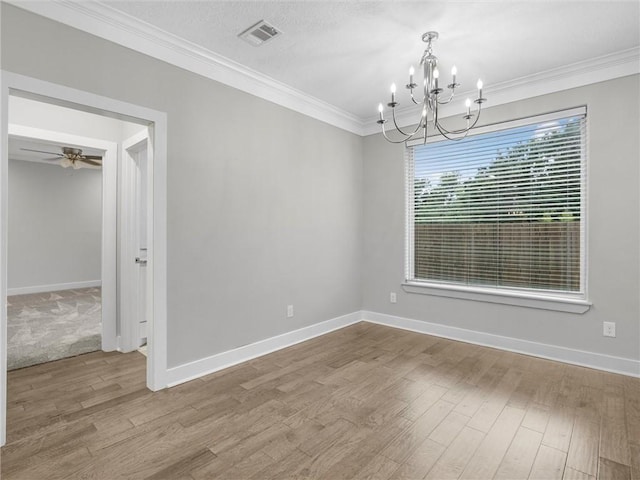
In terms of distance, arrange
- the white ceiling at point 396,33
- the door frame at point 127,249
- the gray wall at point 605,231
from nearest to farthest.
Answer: the white ceiling at point 396,33
the gray wall at point 605,231
the door frame at point 127,249

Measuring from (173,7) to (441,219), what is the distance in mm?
3275

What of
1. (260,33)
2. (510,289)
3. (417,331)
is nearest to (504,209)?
(510,289)

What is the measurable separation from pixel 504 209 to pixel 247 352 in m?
2.99

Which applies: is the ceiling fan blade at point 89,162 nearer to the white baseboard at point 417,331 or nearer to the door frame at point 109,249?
the door frame at point 109,249

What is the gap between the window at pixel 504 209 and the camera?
3150mm

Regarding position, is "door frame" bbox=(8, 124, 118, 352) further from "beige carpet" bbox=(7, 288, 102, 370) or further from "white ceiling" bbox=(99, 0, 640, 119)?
"white ceiling" bbox=(99, 0, 640, 119)

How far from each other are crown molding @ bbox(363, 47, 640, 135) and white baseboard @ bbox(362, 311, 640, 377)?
242 centimetres

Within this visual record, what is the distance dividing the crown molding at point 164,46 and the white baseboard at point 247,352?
2.43m

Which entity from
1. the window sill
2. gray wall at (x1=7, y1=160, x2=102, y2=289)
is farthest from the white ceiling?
gray wall at (x1=7, y1=160, x2=102, y2=289)

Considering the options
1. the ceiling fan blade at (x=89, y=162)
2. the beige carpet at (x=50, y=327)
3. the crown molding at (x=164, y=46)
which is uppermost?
the crown molding at (x=164, y=46)

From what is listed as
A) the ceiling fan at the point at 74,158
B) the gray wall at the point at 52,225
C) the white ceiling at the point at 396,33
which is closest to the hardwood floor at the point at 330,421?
the white ceiling at the point at 396,33

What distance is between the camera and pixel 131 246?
346 centimetres

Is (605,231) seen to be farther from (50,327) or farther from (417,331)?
(50,327)

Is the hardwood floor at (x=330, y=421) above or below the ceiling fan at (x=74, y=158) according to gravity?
below
